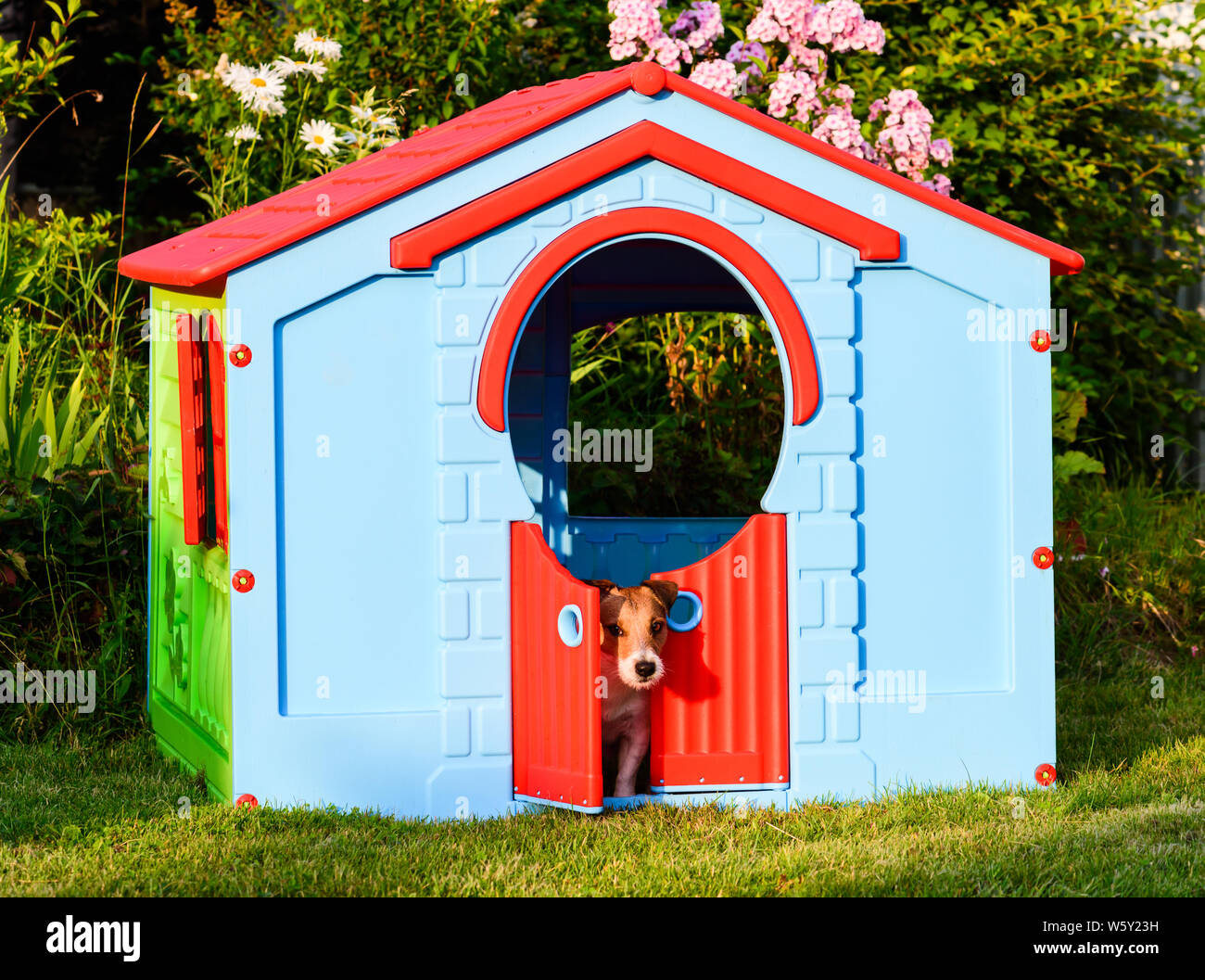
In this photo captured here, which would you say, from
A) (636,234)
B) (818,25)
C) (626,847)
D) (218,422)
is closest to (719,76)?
(818,25)

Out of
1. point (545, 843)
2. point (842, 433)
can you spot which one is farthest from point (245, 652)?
point (842, 433)

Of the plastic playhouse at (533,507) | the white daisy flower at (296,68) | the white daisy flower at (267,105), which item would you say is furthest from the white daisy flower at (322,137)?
the plastic playhouse at (533,507)

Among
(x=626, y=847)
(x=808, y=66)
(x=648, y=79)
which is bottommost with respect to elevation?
(x=626, y=847)

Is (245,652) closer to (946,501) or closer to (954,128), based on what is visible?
(946,501)

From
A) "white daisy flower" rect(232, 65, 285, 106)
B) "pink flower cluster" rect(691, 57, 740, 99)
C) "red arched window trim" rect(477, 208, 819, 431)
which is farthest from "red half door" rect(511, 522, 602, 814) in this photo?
"white daisy flower" rect(232, 65, 285, 106)

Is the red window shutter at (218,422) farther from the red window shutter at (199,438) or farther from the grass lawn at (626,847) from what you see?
the grass lawn at (626,847)

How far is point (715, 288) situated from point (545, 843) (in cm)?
296

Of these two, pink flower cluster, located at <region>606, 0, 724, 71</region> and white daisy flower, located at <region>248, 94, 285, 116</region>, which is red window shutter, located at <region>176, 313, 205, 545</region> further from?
pink flower cluster, located at <region>606, 0, 724, 71</region>

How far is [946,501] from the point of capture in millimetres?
4996

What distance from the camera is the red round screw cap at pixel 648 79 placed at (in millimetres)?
4727

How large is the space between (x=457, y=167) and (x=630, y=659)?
5.52 feet

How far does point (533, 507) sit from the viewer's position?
490 centimetres

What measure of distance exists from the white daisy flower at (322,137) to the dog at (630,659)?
3.25 m

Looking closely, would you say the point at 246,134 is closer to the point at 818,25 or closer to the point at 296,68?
the point at 296,68
